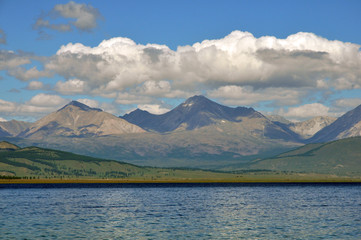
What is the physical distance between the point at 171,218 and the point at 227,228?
23.5m

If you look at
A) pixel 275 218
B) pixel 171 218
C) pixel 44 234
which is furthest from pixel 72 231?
pixel 275 218

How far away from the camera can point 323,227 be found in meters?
101

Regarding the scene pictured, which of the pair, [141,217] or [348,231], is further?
[141,217]

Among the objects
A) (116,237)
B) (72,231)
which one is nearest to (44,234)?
(72,231)

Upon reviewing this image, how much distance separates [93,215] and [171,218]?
2214cm

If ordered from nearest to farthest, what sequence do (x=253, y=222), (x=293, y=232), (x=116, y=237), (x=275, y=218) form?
(x=116, y=237)
(x=293, y=232)
(x=253, y=222)
(x=275, y=218)

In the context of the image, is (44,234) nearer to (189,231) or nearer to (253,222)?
(189,231)

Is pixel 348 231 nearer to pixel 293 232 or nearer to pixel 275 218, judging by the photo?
pixel 293 232

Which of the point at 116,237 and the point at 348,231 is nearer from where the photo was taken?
the point at 116,237

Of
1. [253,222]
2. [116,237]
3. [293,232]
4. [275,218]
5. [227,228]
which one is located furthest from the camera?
[275,218]

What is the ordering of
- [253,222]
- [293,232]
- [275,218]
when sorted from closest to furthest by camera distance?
1. [293,232]
2. [253,222]
3. [275,218]

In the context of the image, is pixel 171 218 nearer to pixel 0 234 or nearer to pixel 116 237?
pixel 116 237

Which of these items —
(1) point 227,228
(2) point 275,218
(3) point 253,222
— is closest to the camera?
(1) point 227,228

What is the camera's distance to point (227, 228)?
99.1m
